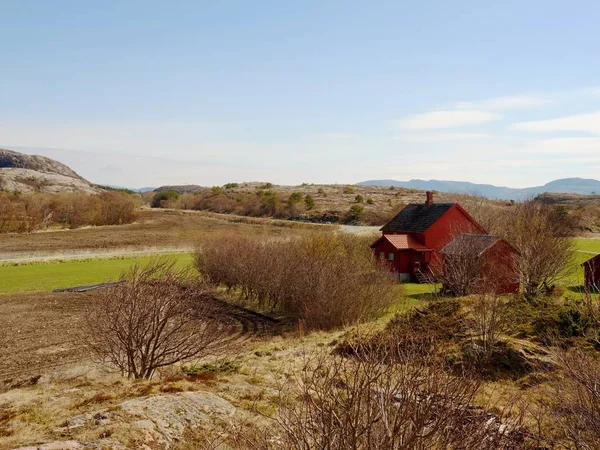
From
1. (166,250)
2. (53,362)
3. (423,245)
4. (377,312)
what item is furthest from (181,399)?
(166,250)

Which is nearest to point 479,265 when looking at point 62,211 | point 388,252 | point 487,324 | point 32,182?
point 388,252

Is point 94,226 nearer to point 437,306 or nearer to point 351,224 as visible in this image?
point 351,224

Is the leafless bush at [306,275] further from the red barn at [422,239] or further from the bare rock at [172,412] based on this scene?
the bare rock at [172,412]

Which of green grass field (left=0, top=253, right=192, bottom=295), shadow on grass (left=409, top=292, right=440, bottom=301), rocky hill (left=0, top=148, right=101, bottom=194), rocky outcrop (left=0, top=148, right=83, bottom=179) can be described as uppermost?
rocky outcrop (left=0, top=148, right=83, bottom=179)

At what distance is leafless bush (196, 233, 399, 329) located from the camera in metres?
25.1

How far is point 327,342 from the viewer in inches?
820

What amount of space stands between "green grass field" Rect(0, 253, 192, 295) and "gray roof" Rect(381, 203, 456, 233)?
20179 mm

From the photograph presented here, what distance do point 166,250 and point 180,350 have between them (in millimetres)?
49107

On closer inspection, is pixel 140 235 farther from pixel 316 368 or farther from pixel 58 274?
pixel 316 368

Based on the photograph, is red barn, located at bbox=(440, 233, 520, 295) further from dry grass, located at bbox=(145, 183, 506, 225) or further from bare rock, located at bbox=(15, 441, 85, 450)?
dry grass, located at bbox=(145, 183, 506, 225)

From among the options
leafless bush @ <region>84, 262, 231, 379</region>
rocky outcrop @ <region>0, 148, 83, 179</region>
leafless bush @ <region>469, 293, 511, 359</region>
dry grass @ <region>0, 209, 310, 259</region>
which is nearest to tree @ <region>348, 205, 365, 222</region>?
dry grass @ <region>0, 209, 310, 259</region>

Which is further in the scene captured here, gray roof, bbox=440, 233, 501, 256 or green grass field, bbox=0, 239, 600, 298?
green grass field, bbox=0, 239, 600, 298

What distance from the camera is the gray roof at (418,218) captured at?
42.5 m

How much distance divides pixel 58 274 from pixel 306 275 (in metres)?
29.3
